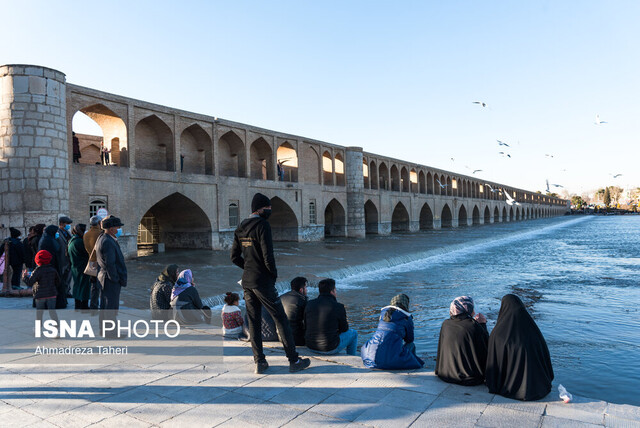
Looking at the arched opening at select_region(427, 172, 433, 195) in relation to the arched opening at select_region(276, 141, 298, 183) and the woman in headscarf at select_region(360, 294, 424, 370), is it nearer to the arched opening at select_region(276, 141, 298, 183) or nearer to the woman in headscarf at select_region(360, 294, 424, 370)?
the arched opening at select_region(276, 141, 298, 183)

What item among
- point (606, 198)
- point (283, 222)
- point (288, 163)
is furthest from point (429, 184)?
point (606, 198)

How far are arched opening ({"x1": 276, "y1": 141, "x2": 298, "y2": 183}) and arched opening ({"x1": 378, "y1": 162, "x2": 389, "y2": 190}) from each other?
10.8 metres

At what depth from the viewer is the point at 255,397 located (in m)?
3.24

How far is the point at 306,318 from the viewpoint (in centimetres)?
448

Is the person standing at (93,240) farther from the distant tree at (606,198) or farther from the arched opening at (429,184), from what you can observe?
the distant tree at (606,198)

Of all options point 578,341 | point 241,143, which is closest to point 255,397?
point 578,341

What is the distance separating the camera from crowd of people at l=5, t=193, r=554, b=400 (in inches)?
130

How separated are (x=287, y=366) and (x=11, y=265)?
6317 millimetres

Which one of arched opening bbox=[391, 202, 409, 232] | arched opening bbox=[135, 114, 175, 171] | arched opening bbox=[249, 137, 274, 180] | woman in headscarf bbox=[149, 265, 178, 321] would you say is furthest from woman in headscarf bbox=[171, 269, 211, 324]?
arched opening bbox=[391, 202, 409, 232]

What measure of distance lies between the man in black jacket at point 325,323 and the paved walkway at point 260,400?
1.49 feet

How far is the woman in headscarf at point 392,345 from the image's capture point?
12.5 feet

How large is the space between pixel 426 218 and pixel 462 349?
126 ft

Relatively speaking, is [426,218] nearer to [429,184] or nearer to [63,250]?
[429,184]

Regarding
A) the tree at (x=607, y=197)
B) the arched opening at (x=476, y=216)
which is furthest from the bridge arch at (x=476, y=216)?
the tree at (x=607, y=197)
